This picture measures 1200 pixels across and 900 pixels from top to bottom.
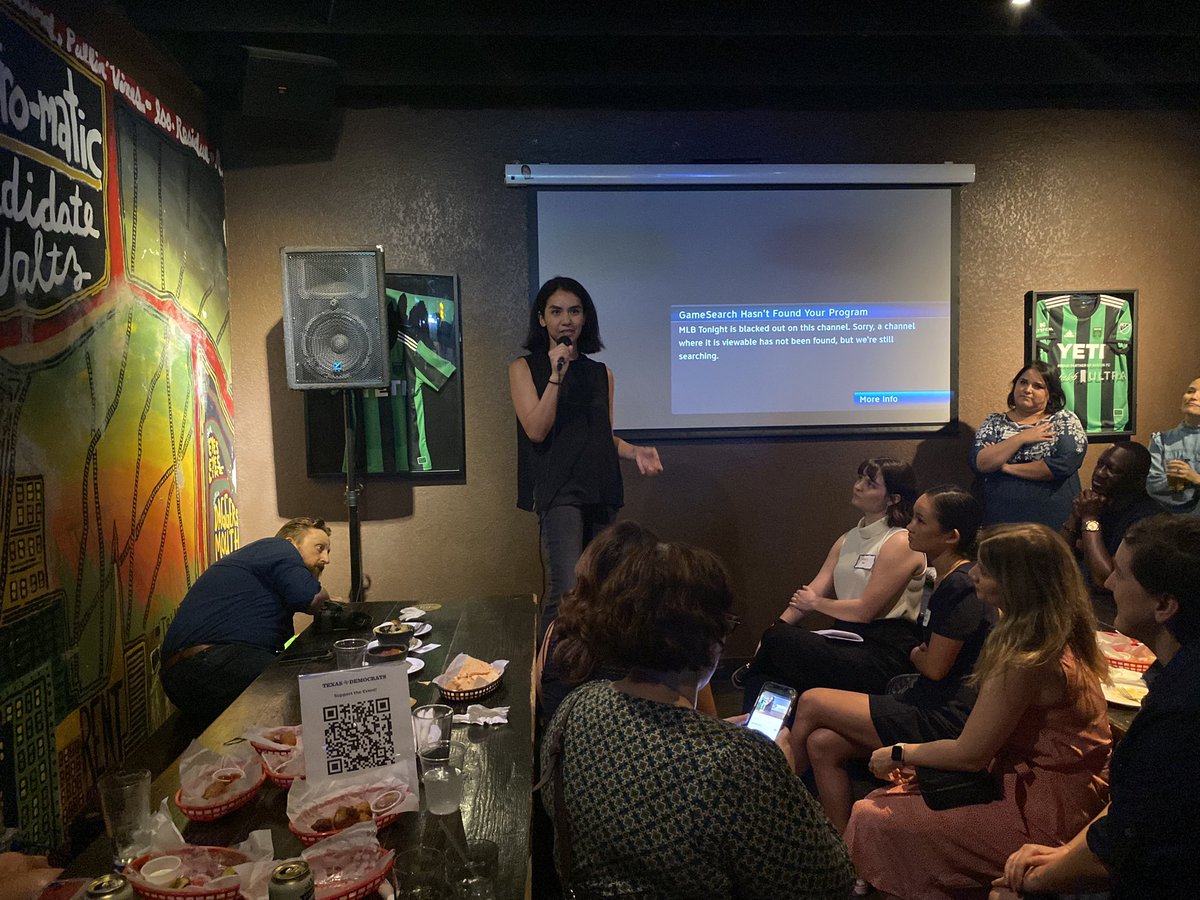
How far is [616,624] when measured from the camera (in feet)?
3.96

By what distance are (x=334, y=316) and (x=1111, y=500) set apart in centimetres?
346

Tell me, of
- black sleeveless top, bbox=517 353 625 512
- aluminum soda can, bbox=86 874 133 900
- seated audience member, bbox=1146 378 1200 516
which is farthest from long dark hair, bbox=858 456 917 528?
aluminum soda can, bbox=86 874 133 900

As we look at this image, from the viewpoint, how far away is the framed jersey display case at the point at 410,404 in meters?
3.77

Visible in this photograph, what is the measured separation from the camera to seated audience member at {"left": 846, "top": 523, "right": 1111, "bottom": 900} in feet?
5.22

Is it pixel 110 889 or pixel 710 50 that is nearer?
pixel 110 889

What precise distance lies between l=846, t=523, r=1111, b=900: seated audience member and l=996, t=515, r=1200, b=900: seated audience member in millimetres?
199

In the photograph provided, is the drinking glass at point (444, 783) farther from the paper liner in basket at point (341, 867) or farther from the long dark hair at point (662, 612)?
the long dark hair at point (662, 612)

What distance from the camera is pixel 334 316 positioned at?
3246mm

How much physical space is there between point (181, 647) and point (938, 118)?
3915mm

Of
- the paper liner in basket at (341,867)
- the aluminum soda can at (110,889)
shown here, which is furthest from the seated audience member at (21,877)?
the paper liner in basket at (341,867)

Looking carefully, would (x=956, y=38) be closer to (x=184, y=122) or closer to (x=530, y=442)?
(x=530, y=442)

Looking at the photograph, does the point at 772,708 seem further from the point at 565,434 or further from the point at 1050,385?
the point at 1050,385

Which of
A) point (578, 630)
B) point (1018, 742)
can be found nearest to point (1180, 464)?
point (1018, 742)

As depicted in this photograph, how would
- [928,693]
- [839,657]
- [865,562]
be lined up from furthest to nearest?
[865,562] → [839,657] → [928,693]
